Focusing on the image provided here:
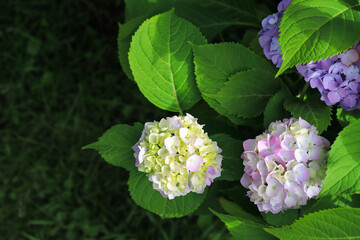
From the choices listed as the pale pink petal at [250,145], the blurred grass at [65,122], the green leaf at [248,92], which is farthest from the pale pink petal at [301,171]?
the blurred grass at [65,122]

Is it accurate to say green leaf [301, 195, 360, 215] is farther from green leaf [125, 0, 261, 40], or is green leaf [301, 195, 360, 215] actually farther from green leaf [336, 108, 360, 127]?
green leaf [125, 0, 261, 40]

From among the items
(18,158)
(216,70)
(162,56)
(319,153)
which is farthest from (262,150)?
(18,158)

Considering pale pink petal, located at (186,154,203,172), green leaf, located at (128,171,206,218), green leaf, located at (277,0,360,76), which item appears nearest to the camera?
green leaf, located at (277,0,360,76)

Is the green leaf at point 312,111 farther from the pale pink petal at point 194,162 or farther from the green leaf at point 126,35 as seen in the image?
the green leaf at point 126,35

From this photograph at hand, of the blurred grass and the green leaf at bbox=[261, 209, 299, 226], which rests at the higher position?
the green leaf at bbox=[261, 209, 299, 226]

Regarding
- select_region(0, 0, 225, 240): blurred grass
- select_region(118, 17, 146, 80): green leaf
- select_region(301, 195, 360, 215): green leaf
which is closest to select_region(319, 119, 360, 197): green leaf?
select_region(301, 195, 360, 215): green leaf

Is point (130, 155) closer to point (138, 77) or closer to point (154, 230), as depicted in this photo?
point (138, 77)
